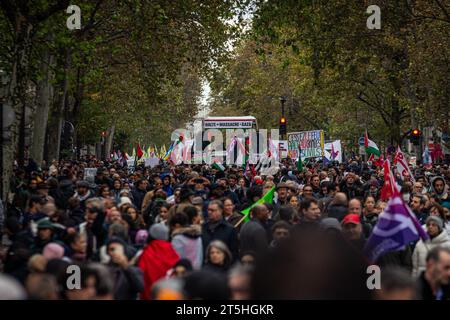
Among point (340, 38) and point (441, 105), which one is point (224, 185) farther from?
point (441, 105)

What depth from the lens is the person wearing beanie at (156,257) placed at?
8.13 meters

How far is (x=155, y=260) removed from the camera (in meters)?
8.22

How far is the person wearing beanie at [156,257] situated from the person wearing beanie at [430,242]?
2422 millimetres

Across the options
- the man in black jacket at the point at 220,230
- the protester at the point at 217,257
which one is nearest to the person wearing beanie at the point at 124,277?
the protester at the point at 217,257

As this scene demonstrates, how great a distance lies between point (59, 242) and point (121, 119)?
5413cm

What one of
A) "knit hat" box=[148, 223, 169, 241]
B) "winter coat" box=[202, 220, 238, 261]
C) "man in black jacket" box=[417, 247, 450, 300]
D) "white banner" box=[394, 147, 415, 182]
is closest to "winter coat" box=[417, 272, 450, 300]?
"man in black jacket" box=[417, 247, 450, 300]

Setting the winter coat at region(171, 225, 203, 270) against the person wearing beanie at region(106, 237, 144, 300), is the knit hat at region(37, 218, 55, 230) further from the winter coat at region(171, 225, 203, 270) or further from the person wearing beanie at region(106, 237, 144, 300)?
the person wearing beanie at region(106, 237, 144, 300)

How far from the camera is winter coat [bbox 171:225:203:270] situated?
9016 millimetres

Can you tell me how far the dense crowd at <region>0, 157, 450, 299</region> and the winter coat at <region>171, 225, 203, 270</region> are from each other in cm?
1

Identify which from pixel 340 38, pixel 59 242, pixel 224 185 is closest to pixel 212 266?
pixel 59 242

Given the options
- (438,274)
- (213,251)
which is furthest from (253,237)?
(438,274)

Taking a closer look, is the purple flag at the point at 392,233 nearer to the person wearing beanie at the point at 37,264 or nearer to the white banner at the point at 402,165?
the person wearing beanie at the point at 37,264
